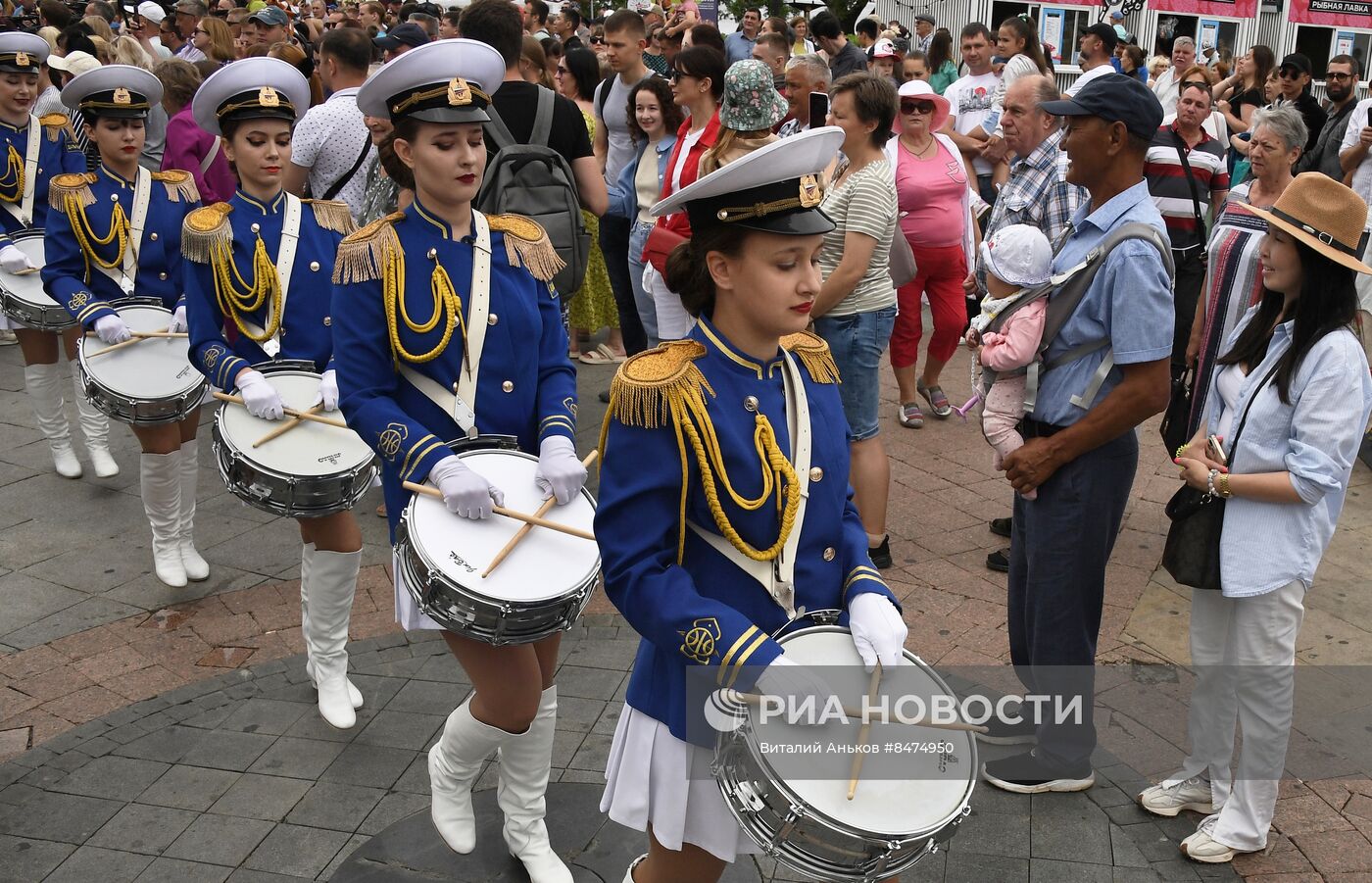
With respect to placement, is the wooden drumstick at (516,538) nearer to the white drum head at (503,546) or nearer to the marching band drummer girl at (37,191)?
the white drum head at (503,546)

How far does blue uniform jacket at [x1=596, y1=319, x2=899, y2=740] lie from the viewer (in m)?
2.47

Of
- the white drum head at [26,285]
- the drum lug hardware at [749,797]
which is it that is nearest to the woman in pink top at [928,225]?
the white drum head at [26,285]

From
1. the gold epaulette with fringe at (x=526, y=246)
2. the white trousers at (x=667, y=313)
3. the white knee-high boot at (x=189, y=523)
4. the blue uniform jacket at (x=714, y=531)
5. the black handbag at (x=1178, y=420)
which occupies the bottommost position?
the white knee-high boot at (x=189, y=523)

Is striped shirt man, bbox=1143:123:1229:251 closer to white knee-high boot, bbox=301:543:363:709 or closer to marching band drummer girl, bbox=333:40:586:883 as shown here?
marching band drummer girl, bbox=333:40:586:883

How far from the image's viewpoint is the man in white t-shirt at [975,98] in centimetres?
1023

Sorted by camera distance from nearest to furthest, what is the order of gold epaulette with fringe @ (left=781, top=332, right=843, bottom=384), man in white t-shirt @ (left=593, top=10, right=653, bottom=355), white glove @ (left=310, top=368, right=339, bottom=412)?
gold epaulette with fringe @ (left=781, top=332, right=843, bottom=384), white glove @ (left=310, top=368, right=339, bottom=412), man in white t-shirt @ (left=593, top=10, right=653, bottom=355)

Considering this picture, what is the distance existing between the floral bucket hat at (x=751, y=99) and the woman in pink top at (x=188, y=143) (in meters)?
4.23

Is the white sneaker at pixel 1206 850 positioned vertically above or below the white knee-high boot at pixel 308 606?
below

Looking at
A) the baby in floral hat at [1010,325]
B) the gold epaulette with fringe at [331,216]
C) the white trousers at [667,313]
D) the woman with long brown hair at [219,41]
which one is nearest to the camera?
the baby in floral hat at [1010,325]

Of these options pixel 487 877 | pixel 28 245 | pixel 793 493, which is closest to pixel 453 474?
pixel 793 493

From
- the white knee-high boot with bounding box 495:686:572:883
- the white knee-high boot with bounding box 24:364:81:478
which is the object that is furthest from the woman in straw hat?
the white knee-high boot with bounding box 24:364:81:478

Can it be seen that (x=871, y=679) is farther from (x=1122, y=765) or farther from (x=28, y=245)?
(x=28, y=245)

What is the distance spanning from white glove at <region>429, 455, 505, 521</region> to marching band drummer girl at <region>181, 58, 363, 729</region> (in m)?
1.23

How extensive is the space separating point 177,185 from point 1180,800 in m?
4.90
